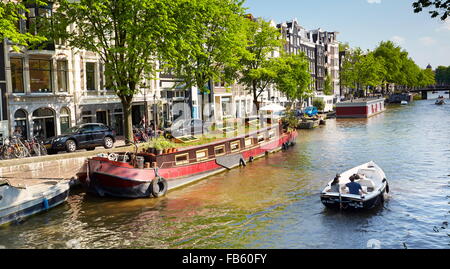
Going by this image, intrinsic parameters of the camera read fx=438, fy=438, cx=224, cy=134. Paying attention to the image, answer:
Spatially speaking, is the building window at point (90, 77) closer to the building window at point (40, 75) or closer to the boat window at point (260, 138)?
the building window at point (40, 75)

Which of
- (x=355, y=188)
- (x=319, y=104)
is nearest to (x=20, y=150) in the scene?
(x=355, y=188)

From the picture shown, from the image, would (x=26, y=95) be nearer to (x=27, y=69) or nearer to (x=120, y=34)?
(x=27, y=69)

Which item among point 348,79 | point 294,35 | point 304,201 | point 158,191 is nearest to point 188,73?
point 158,191

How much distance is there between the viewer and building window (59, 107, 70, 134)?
35.3 metres

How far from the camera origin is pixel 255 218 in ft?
61.8

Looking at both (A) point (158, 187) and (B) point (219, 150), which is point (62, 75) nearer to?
(B) point (219, 150)

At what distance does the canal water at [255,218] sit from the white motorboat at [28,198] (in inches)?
17.1

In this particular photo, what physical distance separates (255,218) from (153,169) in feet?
22.2

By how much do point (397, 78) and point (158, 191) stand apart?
132657mm

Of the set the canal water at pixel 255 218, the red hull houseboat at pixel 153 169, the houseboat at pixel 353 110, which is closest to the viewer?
the canal water at pixel 255 218

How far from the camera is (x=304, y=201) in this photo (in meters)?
21.4

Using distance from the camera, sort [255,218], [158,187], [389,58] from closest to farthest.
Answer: [255,218], [158,187], [389,58]

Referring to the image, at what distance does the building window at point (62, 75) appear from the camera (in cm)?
3497

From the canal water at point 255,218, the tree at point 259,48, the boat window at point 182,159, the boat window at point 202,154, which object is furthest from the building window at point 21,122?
the tree at point 259,48
